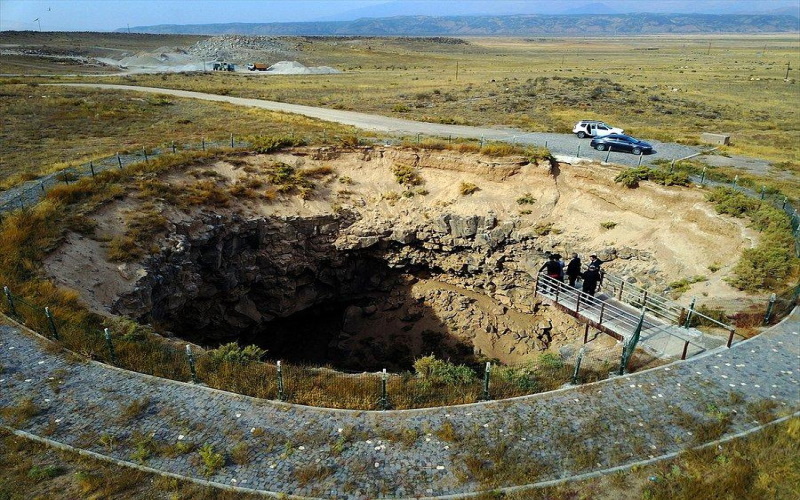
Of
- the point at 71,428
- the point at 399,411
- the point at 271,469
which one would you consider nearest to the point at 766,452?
the point at 399,411

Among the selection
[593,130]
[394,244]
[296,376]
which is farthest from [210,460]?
[593,130]

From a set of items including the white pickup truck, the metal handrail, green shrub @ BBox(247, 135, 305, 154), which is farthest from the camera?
the white pickup truck

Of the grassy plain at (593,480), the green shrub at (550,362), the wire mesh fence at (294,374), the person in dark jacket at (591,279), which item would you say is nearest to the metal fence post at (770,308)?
the wire mesh fence at (294,374)

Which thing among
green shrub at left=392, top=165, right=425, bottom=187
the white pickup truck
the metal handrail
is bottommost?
the metal handrail

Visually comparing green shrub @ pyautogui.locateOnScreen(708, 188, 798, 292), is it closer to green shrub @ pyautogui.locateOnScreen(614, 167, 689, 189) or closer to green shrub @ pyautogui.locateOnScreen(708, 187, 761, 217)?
green shrub @ pyautogui.locateOnScreen(708, 187, 761, 217)

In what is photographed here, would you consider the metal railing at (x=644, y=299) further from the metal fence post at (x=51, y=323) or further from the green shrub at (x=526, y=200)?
the metal fence post at (x=51, y=323)

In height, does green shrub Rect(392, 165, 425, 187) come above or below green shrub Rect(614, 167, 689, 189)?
below

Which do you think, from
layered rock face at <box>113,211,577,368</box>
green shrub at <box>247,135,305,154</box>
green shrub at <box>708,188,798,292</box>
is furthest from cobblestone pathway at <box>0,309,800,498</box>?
green shrub at <box>247,135,305,154</box>

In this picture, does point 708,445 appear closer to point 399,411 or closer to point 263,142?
point 399,411

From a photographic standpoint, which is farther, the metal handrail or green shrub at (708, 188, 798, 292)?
green shrub at (708, 188, 798, 292)
